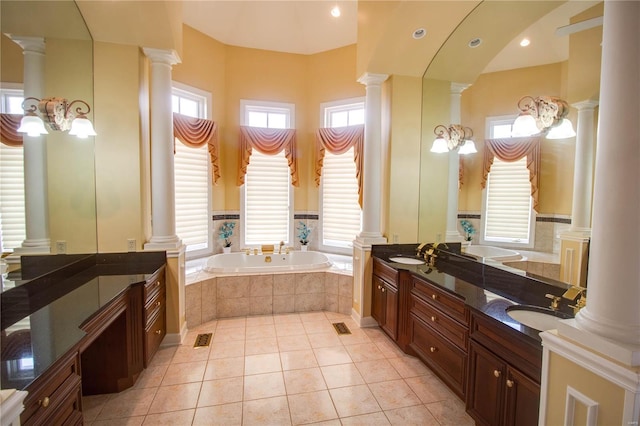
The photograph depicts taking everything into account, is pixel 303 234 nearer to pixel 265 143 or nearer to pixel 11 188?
pixel 265 143

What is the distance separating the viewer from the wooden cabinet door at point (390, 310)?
122 inches

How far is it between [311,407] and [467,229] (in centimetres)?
189

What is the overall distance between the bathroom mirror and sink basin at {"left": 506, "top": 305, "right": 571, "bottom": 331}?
347cm

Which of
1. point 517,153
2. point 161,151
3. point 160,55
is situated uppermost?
point 160,55

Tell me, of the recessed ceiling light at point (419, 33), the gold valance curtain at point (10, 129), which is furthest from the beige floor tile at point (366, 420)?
the recessed ceiling light at point (419, 33)

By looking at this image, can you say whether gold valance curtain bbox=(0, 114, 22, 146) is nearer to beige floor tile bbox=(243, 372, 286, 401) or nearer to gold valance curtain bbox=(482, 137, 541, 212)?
beige floor tile bbox=(243, 372, 286, 401)

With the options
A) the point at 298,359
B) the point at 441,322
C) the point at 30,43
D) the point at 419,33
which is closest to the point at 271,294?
the point at 298,359

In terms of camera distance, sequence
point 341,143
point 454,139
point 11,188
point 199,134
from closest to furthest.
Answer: point 11,188 < point 454,139 < point 199,134 < point 341,143

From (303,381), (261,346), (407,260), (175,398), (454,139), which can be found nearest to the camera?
(175,398)

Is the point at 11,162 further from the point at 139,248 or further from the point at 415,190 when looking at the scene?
the point at 415,190

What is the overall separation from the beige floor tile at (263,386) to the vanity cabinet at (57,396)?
114 centimetres

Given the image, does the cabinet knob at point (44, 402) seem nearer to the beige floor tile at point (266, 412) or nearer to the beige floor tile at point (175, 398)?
the beige floor tile at point (175, 398)

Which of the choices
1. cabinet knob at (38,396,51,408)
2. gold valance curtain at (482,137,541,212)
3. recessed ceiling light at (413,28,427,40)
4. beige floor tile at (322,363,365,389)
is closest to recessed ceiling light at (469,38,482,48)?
recessed ceiling light at (413,28,427,40)

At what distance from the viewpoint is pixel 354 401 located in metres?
2.32
